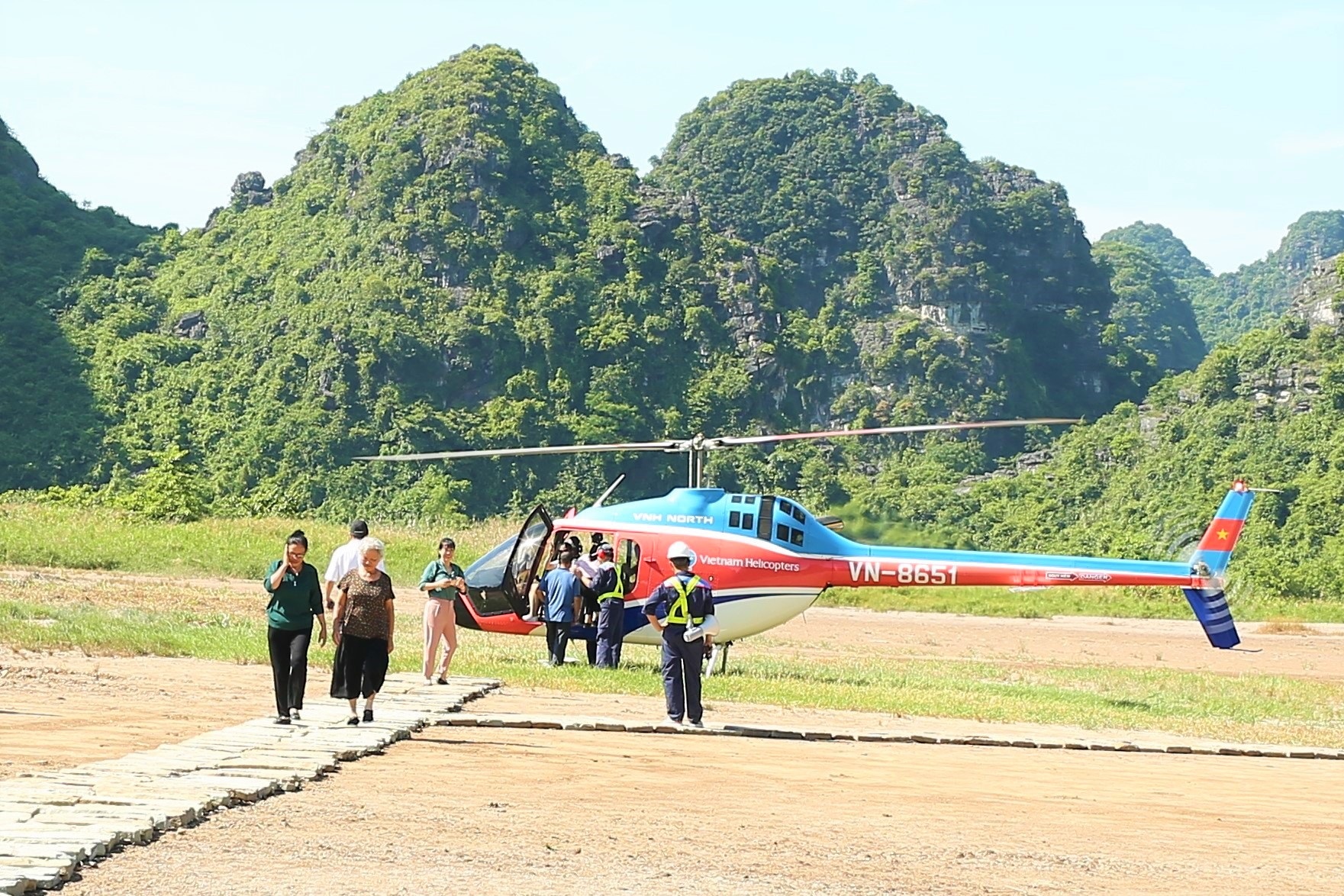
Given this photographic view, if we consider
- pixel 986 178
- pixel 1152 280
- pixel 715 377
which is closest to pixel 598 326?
pixel 715 377

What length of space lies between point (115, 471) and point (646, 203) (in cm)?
2998

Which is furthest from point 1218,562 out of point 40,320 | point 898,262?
point 898,262

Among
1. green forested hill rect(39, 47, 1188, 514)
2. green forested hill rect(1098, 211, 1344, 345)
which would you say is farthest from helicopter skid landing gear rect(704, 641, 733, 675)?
green forested hill rect(1098, 211, 1344, 345)

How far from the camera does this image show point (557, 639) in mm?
18609

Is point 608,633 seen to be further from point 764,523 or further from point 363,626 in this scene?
point 363,626

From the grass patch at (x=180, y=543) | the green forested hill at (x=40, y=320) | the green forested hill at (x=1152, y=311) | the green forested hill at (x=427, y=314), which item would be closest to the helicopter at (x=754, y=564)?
the grass patch at (x=180, y=543)

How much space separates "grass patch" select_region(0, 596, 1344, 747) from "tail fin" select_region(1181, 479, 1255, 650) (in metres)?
0.83

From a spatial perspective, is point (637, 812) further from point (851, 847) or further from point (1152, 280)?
point (1152, 280)

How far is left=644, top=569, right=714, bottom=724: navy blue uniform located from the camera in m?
13.4

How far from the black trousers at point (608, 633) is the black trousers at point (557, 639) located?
1.18 ft

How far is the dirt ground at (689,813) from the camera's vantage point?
25.6ft

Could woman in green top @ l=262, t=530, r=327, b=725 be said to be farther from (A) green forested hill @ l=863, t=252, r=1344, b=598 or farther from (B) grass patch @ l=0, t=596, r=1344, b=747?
(A) green forested hill @ l=863, t=252, r=1344, b=598

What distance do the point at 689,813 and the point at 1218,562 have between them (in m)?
12.0

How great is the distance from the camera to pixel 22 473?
68.7 m
